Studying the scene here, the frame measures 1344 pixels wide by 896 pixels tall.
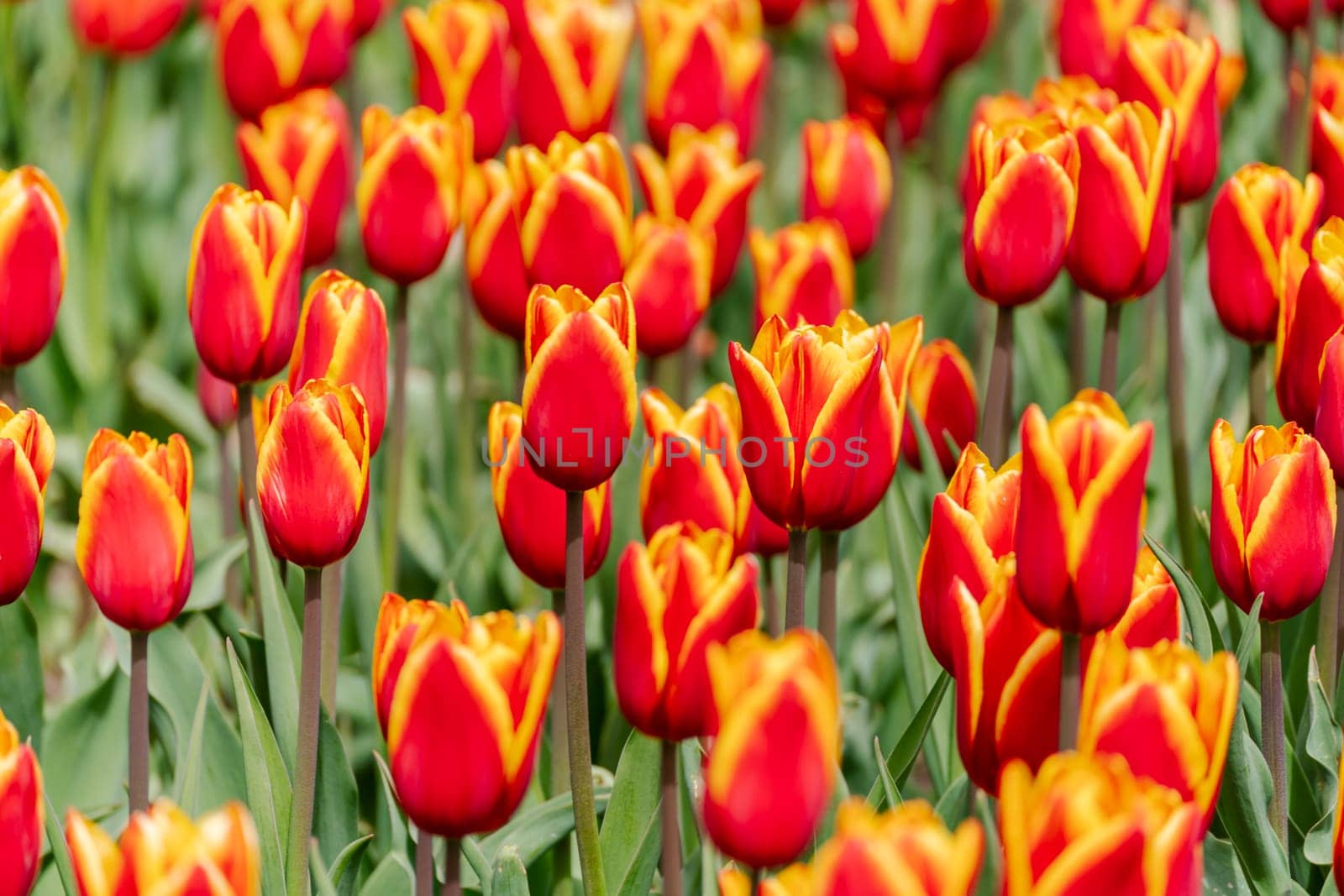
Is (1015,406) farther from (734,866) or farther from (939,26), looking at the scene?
(734,866)

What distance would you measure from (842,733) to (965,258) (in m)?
0.57

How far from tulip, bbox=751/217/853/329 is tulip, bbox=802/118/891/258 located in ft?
1.10

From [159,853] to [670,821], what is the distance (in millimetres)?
520

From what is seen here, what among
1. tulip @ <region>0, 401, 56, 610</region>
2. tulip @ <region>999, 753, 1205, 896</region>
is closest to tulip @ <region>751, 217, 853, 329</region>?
tulip @ <region>0, 401, 56, 610</region>

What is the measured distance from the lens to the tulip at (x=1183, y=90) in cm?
218

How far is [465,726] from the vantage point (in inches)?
49.5

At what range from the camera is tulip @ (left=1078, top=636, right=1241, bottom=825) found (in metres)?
1.14

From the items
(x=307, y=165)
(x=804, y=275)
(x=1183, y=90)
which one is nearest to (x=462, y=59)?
(x=307, y=165)

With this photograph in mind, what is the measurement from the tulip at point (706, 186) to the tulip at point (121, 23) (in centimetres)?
122

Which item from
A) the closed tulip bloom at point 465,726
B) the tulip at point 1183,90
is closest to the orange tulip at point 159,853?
the closed tulip bloom at point 465,726

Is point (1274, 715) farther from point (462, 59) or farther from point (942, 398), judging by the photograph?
point (462, 59)

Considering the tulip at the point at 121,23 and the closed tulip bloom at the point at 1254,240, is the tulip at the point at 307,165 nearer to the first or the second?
the tulip at the point at 121,23

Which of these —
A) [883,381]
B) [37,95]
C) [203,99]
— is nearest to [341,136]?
[883,381]

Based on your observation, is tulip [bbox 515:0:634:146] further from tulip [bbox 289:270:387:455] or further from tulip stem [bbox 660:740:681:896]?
tulip stem [bbox 660:740:681:896]
